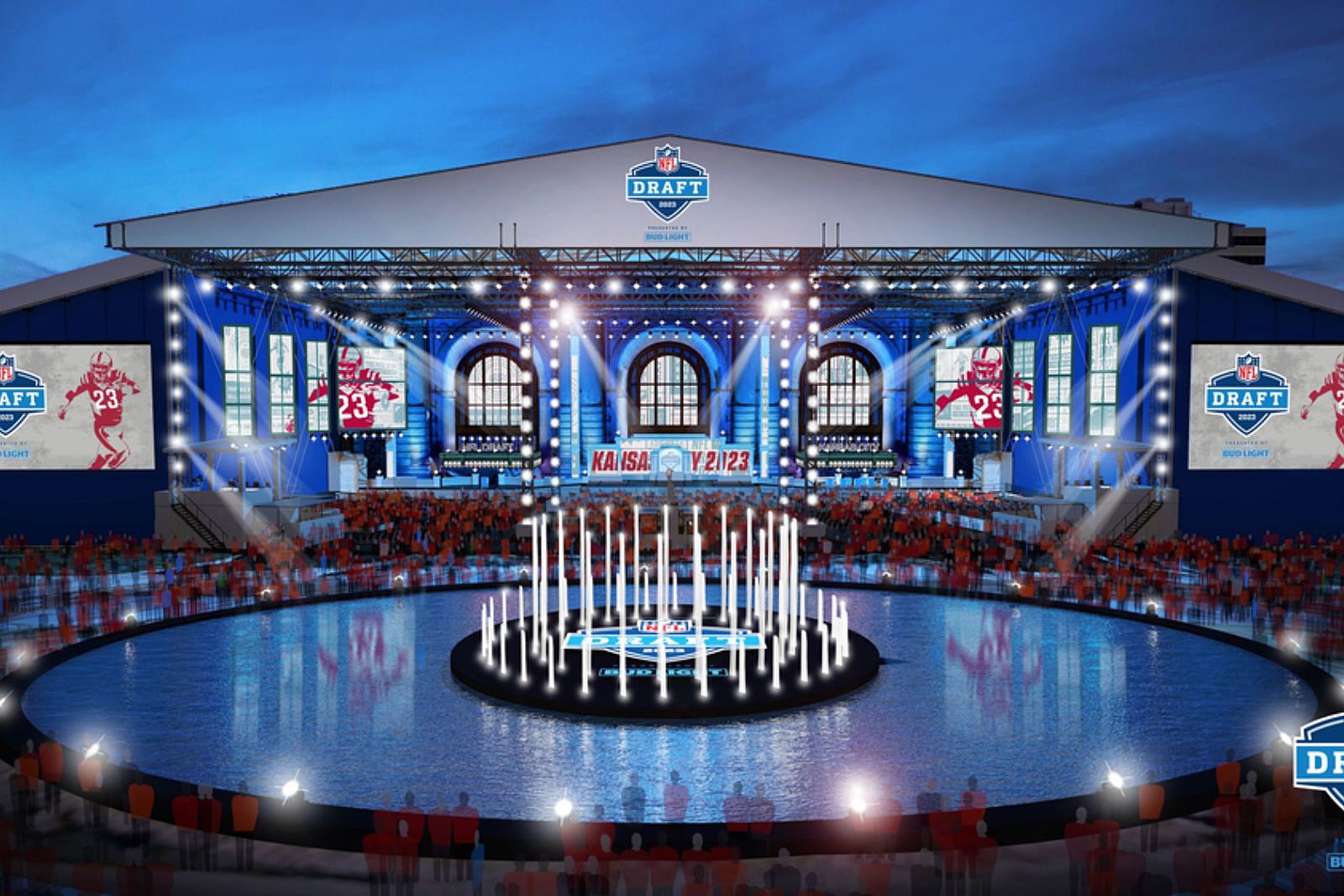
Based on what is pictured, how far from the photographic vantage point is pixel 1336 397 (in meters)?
26.7

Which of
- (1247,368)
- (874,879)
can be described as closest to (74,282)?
(874,879)

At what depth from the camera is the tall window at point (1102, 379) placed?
1185 inches

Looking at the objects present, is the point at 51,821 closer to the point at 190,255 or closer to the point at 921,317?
the point at 190,255

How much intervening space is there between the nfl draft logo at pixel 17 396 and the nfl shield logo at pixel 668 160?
20230 mm

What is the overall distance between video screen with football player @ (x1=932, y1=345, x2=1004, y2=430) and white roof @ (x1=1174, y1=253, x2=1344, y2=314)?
45.9 ft

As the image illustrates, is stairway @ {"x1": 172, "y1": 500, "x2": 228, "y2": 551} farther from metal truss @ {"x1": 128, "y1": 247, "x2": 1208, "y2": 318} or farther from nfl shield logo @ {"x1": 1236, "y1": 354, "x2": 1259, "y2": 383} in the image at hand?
nfl shield logo @ {"x1": 1236, "y1": 354, "x2": 1259, "y2": 383}

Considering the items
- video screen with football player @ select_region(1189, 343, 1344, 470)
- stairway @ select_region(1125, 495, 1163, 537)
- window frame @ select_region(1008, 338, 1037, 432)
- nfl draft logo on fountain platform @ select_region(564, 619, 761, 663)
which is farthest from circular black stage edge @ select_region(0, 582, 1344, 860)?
window frame @ select_region(1008, 338, 1037, 432)

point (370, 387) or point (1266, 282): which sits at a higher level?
point (1266, 282)

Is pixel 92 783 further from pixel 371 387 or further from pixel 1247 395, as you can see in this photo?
pixel 371 387

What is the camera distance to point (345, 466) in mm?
38750

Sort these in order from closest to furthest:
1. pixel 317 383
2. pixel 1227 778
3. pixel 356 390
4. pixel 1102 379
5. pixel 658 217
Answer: pixel 1227 778
pixel 658 217
pixel 1102 379
pixel 317 383
pixel 356 390

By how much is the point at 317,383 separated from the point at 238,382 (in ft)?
22.9

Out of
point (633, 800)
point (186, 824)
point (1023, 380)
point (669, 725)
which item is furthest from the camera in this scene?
point (1023, 380)

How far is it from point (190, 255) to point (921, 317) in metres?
34.8
